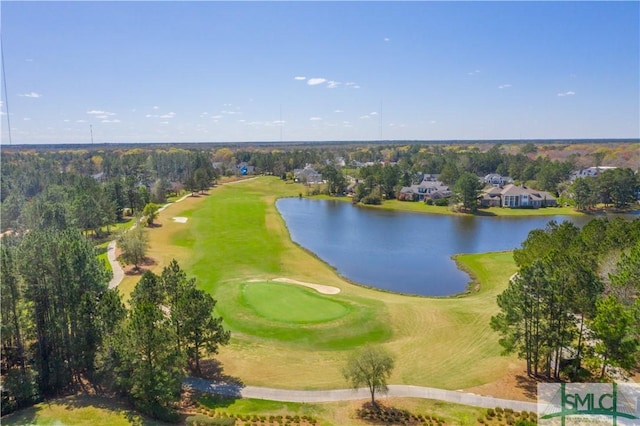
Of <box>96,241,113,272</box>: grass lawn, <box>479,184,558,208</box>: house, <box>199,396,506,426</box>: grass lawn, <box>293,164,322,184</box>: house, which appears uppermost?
<box>293,164,322,184</box>: house

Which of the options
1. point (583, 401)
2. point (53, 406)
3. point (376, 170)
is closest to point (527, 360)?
point (583, 401)

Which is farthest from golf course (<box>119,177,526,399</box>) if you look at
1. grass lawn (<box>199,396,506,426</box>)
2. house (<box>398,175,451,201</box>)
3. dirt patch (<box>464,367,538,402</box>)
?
A: house (<box>398,175,451,201</box>)

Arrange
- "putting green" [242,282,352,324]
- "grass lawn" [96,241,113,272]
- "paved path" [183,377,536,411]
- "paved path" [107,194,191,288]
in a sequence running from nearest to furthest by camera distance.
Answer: "paved path" [183,377,536,411] < "putting green" [242,282,352,324] < "paved path" [107,194,191,288] < "grass lawn" [96,241,113,272]

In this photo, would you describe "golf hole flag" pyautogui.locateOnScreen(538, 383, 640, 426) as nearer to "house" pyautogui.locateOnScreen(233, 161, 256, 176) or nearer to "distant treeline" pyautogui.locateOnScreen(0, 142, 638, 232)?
"distant treeline" pyautogui.locateOnScreen(0, 142, 638, 232)

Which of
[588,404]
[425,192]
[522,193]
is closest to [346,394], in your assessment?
[588,404]

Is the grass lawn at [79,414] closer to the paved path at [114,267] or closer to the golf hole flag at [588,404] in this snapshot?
A: the golf hole flag at [588,404]

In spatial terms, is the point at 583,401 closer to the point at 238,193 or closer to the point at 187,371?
the point at 187,371

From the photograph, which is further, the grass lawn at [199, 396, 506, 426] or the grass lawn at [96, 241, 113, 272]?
the grass lawn at [96, 241, 113, 272]
